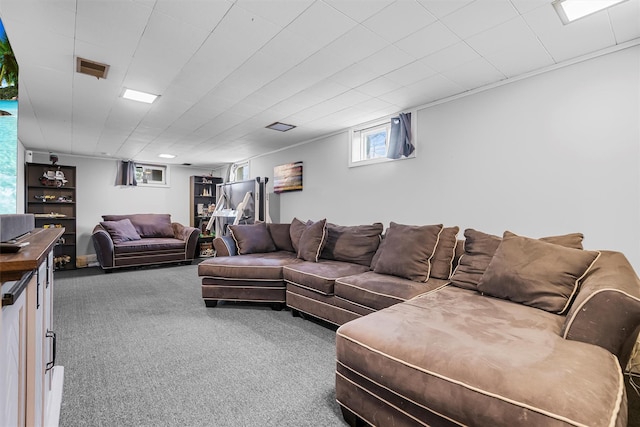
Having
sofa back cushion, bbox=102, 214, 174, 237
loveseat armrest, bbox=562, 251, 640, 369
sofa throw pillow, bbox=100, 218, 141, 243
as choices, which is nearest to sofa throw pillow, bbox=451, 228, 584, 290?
loveseat armrest, bbox=562, 251, 640, 369

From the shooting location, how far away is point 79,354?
222 cm

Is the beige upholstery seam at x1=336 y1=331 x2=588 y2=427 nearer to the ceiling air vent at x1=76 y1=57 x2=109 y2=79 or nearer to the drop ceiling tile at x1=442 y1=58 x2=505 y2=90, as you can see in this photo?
the drop ceiling tile at x1=442 y1=58 x2=505 y2=90

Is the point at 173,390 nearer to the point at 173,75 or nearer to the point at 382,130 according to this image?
the point at 173,75

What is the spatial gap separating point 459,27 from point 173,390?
117 inches

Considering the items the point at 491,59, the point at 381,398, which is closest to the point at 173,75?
the point at 491,59

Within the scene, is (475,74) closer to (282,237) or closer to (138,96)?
(282,237)

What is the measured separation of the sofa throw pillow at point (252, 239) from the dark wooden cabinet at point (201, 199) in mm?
4042

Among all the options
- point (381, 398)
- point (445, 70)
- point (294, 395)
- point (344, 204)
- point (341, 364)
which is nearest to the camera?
point (381, 398)

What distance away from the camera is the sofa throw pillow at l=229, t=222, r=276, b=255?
3.93 meters

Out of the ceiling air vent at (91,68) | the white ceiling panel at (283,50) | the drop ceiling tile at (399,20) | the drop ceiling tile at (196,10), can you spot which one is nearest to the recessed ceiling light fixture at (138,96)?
the white ceiling panel at (283,50)

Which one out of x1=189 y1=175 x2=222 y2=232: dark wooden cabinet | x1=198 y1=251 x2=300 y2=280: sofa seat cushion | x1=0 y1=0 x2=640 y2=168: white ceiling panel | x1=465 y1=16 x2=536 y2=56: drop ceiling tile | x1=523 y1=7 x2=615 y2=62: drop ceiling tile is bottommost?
x1=198 y1=251 x2=300 y2=280: sofa seat cushion

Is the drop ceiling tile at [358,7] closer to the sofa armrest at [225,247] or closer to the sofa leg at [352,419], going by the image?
the sofa leg at [352,419]

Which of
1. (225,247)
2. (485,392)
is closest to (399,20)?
(485,392)

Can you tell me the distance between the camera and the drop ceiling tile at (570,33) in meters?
1.91
